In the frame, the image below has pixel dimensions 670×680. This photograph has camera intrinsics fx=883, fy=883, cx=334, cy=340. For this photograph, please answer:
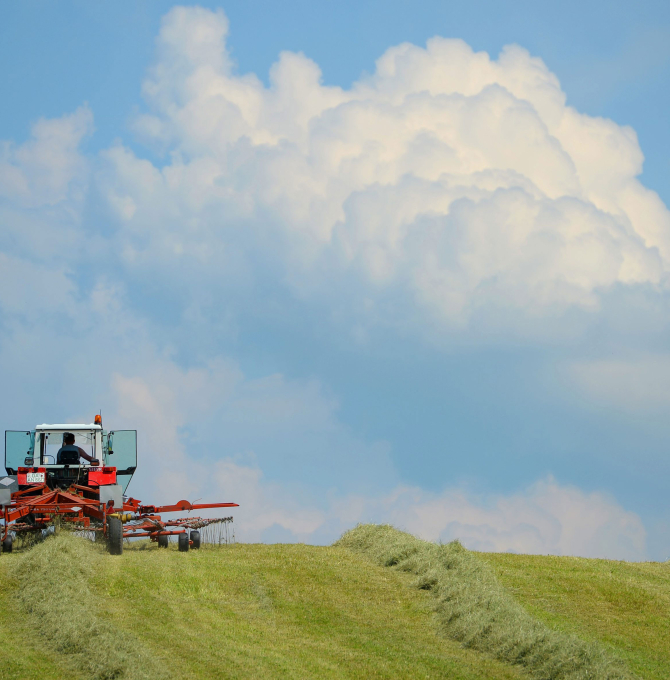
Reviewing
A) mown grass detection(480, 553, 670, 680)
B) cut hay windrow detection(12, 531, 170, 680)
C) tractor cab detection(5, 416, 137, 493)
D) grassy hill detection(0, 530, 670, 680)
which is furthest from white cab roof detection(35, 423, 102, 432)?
mown grass detection(480, 553, 670, 680)

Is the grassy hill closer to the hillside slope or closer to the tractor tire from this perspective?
the hillside slope

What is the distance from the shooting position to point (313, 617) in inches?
590

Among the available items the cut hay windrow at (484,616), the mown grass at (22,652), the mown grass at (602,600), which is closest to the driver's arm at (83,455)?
the mown grass at (22,652)

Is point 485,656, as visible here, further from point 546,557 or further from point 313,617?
point 546,557

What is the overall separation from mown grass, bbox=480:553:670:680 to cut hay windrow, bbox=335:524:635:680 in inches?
25.0

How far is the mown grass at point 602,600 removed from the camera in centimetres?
1462

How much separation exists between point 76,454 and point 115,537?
366cm

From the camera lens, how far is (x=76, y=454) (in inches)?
882

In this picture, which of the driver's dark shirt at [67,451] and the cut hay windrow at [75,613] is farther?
the driver's dark shirt at [67,451]

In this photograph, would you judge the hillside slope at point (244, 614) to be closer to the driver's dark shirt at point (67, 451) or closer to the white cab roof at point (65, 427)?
the driver's dark shirt at point (67, 451)

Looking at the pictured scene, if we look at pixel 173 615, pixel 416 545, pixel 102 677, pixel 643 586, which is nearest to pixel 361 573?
pixel 416 545

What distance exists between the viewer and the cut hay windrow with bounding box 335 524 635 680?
42.0ft

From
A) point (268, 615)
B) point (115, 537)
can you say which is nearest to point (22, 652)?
point (268, 615)

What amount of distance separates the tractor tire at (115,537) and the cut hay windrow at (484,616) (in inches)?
219
